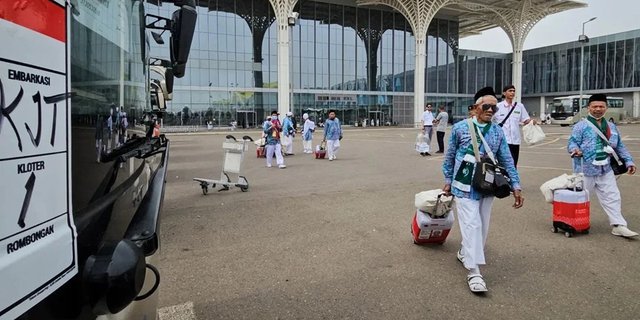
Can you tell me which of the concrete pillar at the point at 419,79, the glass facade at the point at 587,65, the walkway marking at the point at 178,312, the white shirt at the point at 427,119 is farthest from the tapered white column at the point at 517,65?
the walkway marking at the point at 178,312

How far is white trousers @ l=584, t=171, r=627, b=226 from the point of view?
527 centimetres

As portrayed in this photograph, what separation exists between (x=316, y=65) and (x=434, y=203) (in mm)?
45552

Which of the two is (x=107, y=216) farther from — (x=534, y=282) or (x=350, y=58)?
(x=350, y=58)

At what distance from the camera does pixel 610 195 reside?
17.4ft

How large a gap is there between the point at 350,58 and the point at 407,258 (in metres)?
47.7

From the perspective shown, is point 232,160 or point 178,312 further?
point 232,160

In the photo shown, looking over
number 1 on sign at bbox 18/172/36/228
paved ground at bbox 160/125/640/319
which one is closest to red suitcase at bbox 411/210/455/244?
paved ground at bbox 160/125/640/319

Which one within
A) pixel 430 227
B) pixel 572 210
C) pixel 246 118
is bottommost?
pixel 430 227

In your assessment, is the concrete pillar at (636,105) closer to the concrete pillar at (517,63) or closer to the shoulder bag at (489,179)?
the concrete pillar at (517,63)

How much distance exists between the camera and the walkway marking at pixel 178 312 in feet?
11.2

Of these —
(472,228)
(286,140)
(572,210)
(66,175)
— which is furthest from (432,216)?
(286,140)

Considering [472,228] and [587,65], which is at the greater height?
[587,65]

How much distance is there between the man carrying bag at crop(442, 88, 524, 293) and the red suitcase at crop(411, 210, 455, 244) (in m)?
0.59

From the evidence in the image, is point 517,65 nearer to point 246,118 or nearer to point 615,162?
point 246,118
